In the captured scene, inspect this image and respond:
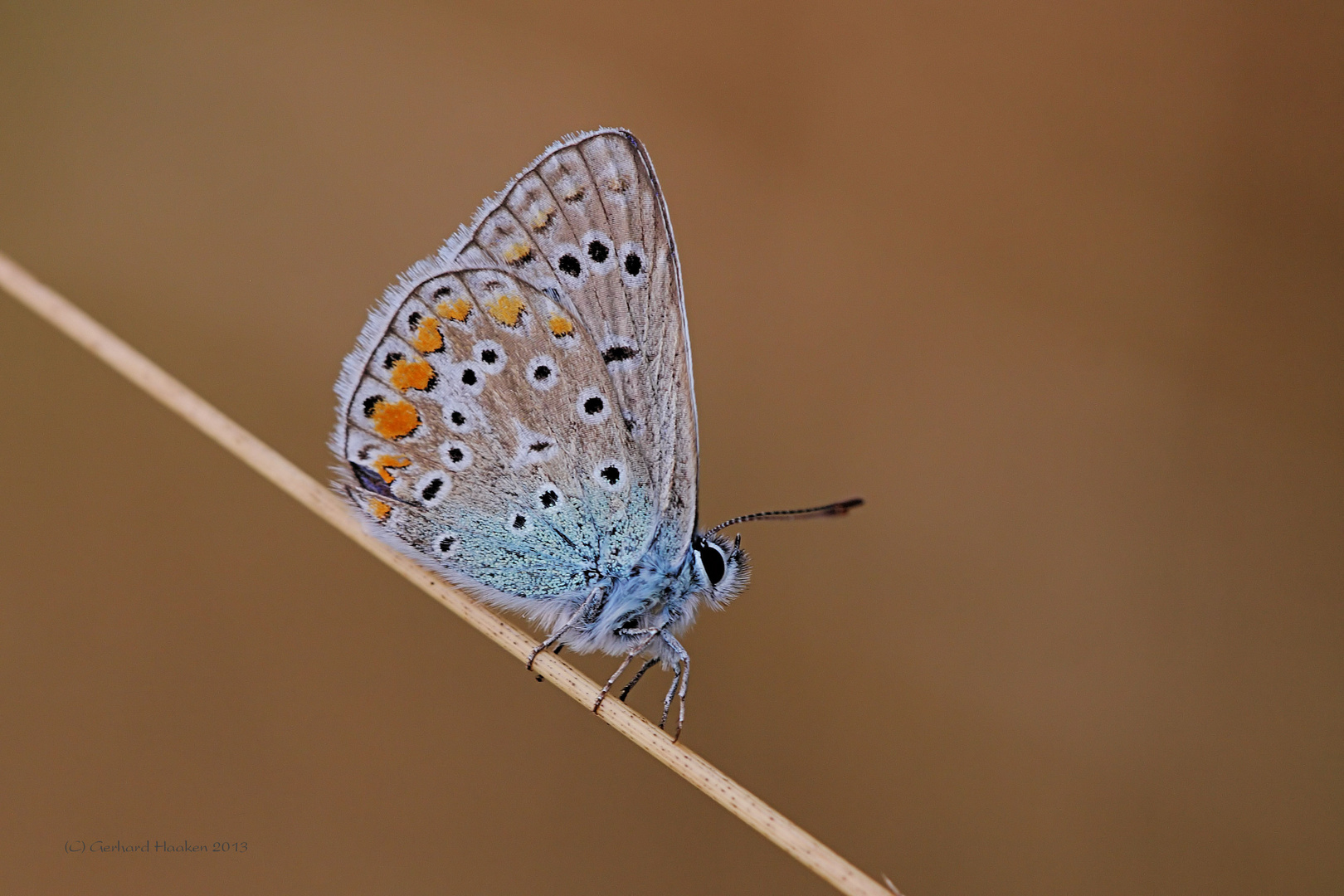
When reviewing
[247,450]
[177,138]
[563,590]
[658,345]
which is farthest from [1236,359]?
[177,138]

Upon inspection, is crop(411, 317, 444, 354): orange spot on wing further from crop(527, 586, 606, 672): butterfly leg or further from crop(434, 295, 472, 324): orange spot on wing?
crop(527, 586, 606, 672): butterfly leg

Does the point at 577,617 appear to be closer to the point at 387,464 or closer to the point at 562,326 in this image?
the point at 387,464

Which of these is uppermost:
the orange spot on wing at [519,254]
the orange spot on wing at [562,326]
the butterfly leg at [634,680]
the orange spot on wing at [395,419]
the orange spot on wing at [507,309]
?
the orange spot on wing at [519,254]

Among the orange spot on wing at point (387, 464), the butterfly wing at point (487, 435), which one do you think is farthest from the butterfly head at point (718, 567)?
the orange spot on wing at point (387, 464)

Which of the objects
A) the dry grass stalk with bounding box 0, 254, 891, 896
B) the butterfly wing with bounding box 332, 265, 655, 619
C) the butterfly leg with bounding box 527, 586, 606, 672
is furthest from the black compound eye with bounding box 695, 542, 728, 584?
the dry grass stalk with bounding box 0, 254, 891, 896

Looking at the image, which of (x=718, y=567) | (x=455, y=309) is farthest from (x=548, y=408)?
(x=718, y=567)

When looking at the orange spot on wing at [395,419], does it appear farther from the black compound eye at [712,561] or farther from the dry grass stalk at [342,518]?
the black compound eye at [712,561]
